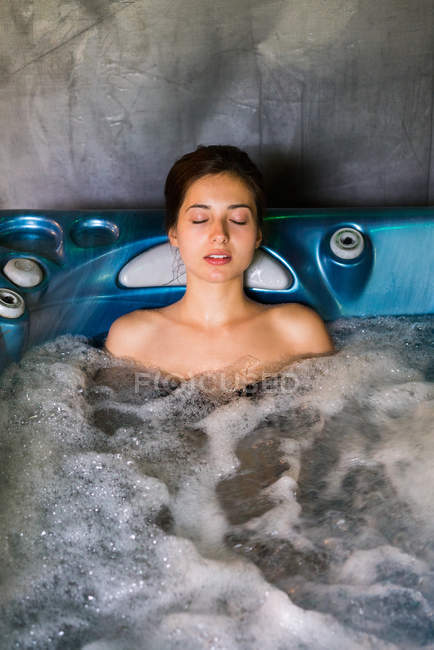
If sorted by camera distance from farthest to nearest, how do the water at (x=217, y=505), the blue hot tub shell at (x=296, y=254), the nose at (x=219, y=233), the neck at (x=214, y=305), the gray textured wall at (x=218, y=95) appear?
the gray textured wall at (x=218, y=95)
the blue hot tub shell at (x=296, y=254)
the neck at (x=214, y=305)
the nose at (x=219, y=233)
the water at (x=217, y=505)

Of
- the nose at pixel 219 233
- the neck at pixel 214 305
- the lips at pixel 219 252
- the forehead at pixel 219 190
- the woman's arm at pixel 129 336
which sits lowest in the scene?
the woman's arm at pixel 129 336

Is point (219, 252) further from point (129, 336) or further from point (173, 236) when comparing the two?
point (129, 336)

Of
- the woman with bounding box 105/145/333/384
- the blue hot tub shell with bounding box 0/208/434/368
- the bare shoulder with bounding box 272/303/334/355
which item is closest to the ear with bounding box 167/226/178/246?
the woman with bounding box 105/145/333/384

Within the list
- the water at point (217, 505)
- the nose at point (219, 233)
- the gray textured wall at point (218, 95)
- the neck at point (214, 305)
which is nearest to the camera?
the water at point (217, 505)

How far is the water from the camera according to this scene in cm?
96

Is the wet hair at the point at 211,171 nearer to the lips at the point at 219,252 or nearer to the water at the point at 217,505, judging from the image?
the lips at the point at 219,252

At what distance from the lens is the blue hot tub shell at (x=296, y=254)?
1696 mm

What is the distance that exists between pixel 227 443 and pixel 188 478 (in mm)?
132

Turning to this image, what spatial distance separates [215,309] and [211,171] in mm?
321

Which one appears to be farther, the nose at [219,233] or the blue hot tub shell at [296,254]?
the blue hot tub shell at [296,254]

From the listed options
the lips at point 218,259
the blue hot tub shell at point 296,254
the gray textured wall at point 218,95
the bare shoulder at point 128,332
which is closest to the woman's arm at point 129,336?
the bare shoulder at point 128,332

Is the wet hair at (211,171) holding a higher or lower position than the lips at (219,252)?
higher

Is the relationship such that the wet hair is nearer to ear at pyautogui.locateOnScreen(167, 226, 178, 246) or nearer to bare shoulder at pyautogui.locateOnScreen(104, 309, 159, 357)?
ear at pyautogui.locateOnScreen(167, 226, 178, 246)

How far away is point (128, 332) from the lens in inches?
62.2
